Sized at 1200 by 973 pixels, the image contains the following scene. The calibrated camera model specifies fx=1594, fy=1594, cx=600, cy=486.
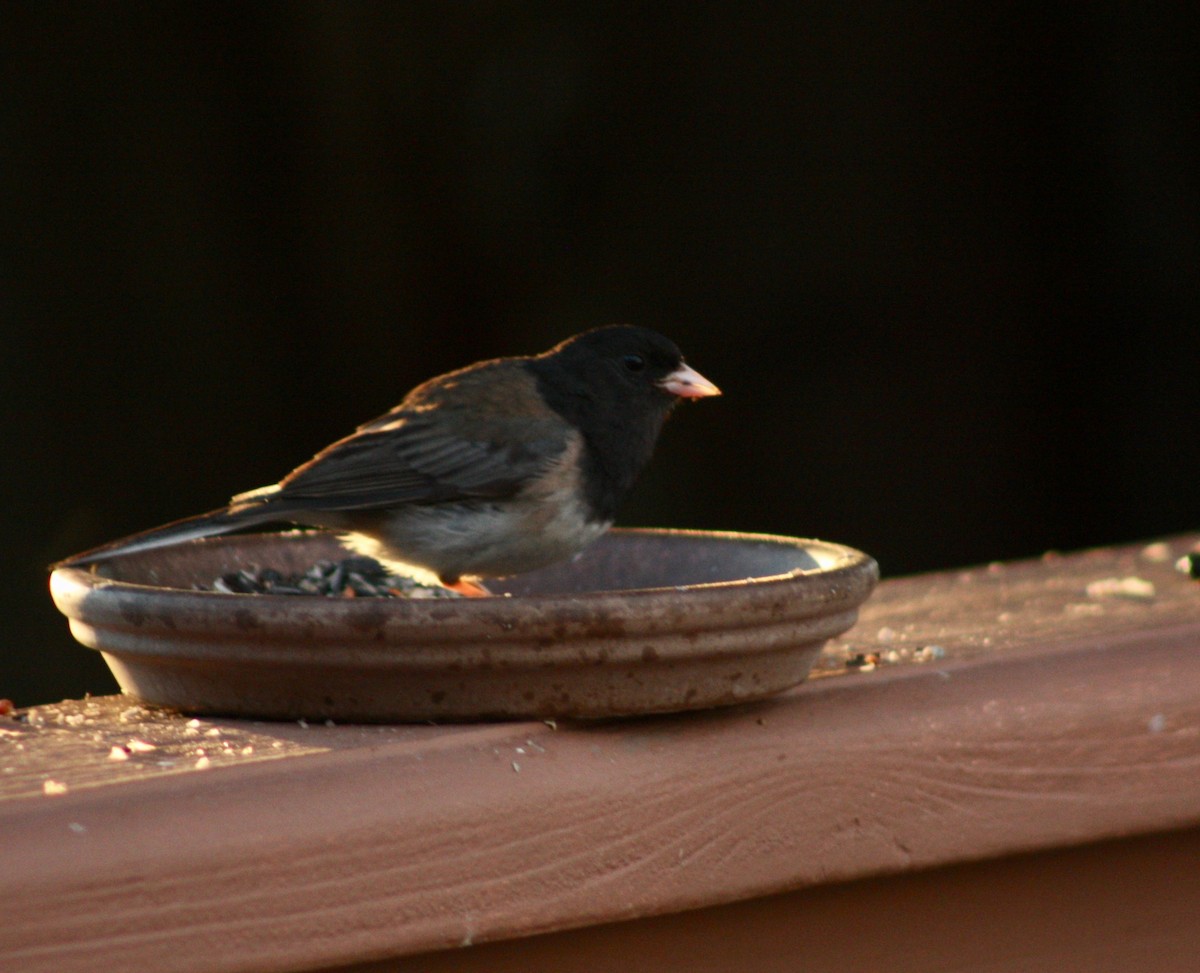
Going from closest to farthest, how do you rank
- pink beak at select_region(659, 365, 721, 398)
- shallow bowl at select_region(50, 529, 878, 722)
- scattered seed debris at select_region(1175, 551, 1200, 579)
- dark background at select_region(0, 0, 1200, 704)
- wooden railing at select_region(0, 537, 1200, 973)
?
wooden railing at select_region(0, 537, 1200, 973) < shallow bowl at select_region(50, 529, 878, 722) < scattered seed debris at select_region(1175, 551, 1200, 579) < pink beak at select_region(659, 365, 721, 398) < dark background at select_region(0, 0, 1200, 704)

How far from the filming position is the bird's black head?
213 centimetres

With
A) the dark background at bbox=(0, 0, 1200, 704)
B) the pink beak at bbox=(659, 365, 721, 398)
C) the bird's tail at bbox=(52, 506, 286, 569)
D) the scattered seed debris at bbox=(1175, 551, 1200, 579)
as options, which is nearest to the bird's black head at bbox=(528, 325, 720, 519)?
the pink beak at bbox=(659, 365, 721, 398)

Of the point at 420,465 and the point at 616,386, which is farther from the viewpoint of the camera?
the point at 616,386

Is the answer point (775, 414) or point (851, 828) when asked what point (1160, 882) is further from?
point (775, 414)

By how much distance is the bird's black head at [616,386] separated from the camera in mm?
2131

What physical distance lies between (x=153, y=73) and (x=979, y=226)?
2.24 m

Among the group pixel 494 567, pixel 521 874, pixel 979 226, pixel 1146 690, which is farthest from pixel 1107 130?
pixel 521 874

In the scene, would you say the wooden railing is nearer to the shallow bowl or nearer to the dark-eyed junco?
the shallow bowl

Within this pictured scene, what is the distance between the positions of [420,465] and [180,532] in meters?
0.37

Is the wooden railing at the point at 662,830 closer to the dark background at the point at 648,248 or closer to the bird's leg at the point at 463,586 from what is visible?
the bird's leg at the point at 463,586

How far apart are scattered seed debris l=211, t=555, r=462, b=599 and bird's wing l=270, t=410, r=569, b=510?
0.09 metres

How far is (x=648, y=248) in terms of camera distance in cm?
419

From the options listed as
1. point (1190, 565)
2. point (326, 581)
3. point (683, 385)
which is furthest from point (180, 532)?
point (1190, 565)

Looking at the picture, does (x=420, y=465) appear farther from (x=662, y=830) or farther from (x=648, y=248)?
(x=648, y=248)
